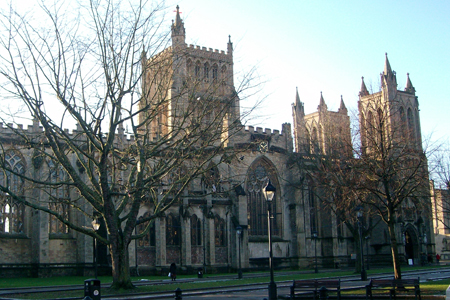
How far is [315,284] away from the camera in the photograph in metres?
19.3

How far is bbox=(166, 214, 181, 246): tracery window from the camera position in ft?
145

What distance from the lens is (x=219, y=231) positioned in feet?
152

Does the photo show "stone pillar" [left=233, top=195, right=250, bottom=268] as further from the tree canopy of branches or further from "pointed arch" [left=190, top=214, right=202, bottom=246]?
the tree canopy of branches

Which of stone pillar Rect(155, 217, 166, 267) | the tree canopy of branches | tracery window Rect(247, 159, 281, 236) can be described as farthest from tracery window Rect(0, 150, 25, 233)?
the tree canopy of branches

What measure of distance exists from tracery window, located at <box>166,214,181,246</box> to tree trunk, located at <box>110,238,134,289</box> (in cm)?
2070

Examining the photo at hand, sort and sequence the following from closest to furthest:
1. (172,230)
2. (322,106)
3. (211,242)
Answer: (172,230), (211,242), (322,106)

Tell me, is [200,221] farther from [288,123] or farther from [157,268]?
[288,123]

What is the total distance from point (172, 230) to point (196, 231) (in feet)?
6.74

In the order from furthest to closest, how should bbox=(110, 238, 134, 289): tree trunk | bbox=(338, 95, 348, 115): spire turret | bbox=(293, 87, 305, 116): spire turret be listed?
bbox=(338, 95, 348, 115): spire turret
bbox=(293, 87, 305, 116): spire turret
bbox=(110, 238, 134, 289): tree trunk

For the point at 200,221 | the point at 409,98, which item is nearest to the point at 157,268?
the point at 200,221

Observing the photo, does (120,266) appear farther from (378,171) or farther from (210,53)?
(210,53)

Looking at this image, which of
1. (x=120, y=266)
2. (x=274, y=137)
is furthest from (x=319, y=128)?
(x=120, y=266)

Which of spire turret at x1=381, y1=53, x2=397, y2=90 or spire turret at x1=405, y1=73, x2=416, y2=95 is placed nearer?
spire turret at x1=381, y1=53, x2=397, y2=90

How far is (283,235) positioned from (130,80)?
30.8 metres
